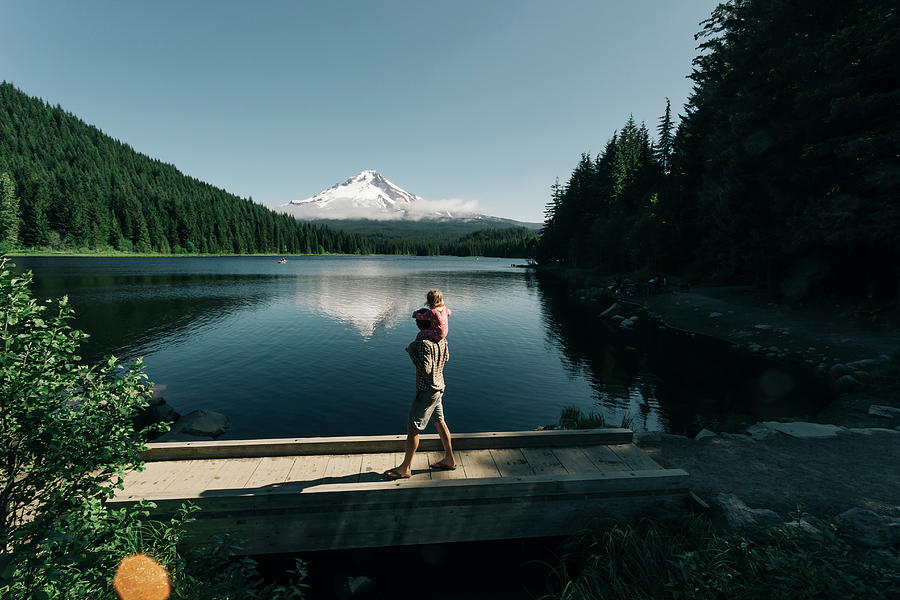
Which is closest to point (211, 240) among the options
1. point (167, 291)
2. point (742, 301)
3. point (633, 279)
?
point (167, 291)

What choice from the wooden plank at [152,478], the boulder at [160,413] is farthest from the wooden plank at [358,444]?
the boulder at [160,413]

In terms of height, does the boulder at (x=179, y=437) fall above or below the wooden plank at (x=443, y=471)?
below

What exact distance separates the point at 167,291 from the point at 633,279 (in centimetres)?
5681

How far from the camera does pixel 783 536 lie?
5270 mm

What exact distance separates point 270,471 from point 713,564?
7033 millimetres

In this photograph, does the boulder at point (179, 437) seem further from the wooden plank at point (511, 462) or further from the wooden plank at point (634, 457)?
the wooden plank at point (634, 457)

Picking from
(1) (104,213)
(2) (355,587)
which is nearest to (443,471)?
(2) (355,587)

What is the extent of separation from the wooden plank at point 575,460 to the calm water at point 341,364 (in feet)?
17.8

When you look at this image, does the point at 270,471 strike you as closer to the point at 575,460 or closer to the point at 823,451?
the point at 575,460

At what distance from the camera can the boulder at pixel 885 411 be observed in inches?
439

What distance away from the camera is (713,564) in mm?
5164

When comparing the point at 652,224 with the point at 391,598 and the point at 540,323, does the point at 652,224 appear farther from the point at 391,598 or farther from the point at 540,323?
the point at 391,598

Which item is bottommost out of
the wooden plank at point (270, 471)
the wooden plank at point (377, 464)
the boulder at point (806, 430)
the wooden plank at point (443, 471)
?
the boulder at point (806, 430)

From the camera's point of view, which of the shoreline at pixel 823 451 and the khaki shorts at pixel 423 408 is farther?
the shoreline at pixel 823 451
